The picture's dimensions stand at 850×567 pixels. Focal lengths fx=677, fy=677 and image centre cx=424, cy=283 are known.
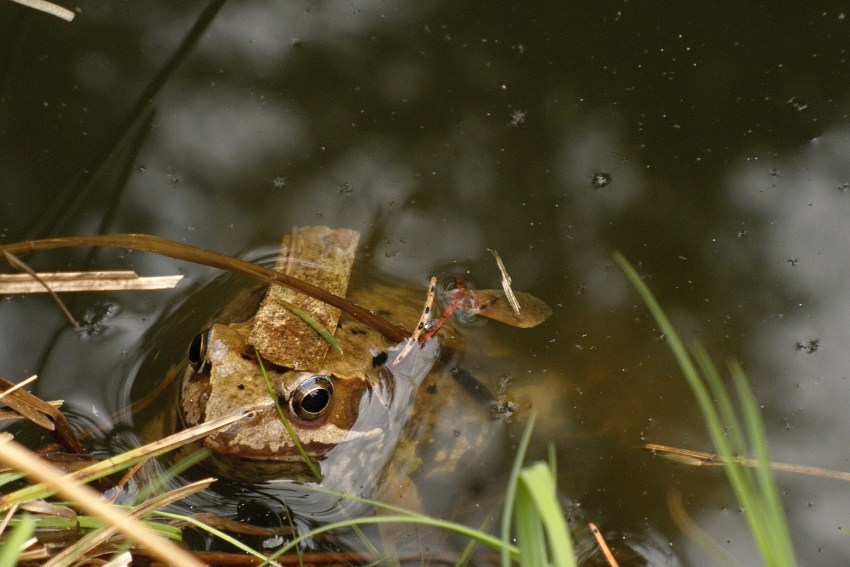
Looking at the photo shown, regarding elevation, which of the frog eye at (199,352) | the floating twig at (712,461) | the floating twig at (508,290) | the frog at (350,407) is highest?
the floating twig at (508,290)

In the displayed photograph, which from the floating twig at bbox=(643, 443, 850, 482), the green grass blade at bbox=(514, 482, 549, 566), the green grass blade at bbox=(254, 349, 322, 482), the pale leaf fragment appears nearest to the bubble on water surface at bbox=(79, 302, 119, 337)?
the pale leaf fragment

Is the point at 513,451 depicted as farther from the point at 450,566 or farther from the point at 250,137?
the point at 250,137

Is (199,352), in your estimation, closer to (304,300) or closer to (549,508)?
(304,300)

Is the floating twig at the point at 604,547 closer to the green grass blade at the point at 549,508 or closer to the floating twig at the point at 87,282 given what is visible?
the green grass blade at the point at 549,508

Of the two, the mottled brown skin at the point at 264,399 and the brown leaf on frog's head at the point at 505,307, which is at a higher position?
the brown leaf on frog's head at the point at 505,307

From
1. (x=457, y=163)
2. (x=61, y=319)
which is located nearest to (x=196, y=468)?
(x=61, y=319)

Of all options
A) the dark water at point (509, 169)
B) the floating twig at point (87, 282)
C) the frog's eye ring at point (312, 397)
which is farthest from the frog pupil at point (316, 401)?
the dark water at point (509, 169)
